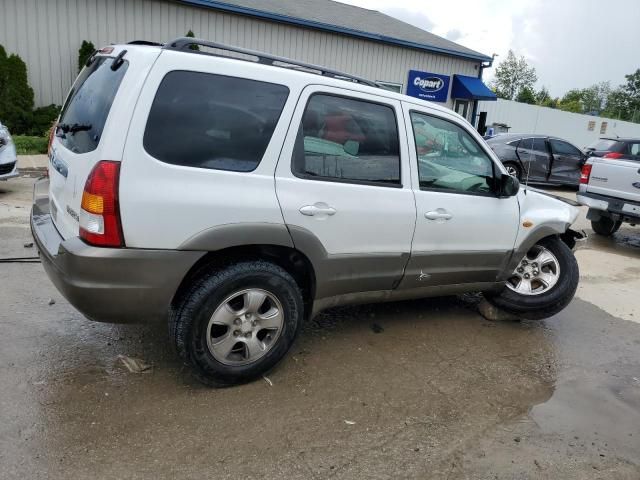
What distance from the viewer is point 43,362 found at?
340 cm

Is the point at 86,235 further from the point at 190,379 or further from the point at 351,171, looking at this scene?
the point at 351,171

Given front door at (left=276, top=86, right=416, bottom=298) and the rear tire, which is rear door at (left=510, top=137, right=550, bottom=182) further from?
front door at (left=276, top=86, right=416, bottom=298)

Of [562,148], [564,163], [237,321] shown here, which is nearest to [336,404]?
[237,321]

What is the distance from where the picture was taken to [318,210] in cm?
324

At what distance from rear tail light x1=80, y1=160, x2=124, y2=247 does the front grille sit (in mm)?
5743

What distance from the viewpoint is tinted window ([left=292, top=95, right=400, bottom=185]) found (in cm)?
324

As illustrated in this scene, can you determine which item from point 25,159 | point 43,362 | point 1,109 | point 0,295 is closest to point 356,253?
point 43,362

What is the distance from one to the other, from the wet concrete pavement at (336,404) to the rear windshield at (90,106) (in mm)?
1419

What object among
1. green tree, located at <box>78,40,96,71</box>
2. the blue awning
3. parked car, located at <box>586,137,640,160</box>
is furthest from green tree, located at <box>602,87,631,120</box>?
green tree, located at <box>78,40,96,71</box>

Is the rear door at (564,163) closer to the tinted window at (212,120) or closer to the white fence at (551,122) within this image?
the white fence at (551,122)

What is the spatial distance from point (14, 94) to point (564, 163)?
14.0 meters

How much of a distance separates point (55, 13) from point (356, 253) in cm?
1256

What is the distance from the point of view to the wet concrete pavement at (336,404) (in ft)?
8.78

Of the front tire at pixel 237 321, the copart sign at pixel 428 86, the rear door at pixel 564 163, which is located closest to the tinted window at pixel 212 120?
the front tire at pixel 237 321
